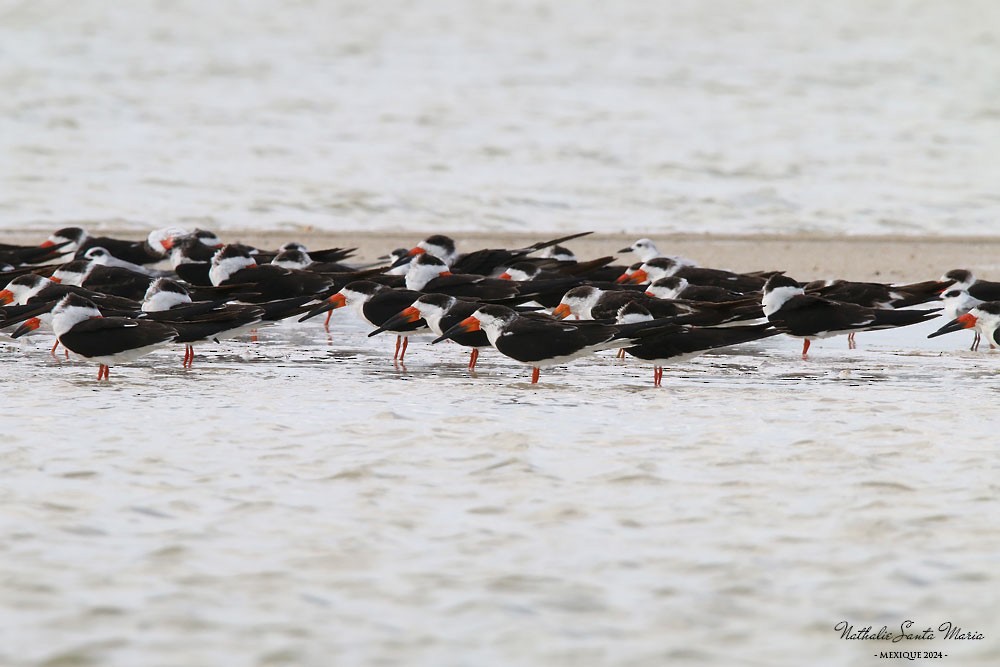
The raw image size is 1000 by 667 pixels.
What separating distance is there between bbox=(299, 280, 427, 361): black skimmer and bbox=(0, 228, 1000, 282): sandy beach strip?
16.0 feet

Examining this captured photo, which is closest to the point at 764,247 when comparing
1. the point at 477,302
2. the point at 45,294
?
the point at 477,302

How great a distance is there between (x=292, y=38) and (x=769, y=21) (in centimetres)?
1338

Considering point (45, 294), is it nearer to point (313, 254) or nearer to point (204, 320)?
point (204, 320)

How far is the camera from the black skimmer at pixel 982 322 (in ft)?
34.2

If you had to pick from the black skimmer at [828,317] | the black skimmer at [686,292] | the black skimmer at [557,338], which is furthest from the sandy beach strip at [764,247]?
the black skimmer at [557,338]

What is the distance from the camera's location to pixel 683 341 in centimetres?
935

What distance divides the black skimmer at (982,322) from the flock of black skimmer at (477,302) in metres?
0.01

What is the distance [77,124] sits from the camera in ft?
84.1

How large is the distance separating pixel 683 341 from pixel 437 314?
7.08 ft

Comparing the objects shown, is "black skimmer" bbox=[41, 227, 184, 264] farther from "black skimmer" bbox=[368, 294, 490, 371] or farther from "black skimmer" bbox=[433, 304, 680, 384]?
"black skimmer" bbox=[433, 304, 680, 384]

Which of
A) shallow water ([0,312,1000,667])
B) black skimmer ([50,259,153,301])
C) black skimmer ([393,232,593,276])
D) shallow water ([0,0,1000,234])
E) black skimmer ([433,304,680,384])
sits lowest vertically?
shallow water ([0,312,1000,667])

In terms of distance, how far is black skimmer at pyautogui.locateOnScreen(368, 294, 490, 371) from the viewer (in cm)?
1027

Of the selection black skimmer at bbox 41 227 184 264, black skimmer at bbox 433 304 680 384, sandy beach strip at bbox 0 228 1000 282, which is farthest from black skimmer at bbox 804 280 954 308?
black skimmer at bbox 41 227 184 264

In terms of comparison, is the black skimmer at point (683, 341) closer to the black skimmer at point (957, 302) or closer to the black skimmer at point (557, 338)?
the black skimmer at point (557, 338)
